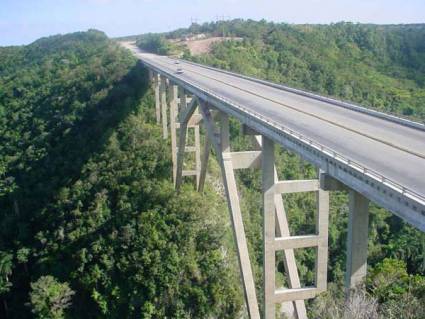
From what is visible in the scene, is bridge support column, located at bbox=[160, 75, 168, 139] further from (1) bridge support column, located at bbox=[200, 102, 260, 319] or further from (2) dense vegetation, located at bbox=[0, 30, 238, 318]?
(1) bridge support column, located at bbox=[200, 102, 260, 319]

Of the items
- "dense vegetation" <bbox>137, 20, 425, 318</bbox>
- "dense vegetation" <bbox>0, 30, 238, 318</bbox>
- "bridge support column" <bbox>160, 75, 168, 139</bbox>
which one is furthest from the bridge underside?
"bridge support column" <bbox>160, 75, 168, 139</bbox>

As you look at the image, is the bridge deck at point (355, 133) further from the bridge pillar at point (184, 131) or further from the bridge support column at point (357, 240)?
the bridge pillar at point (184, 131)

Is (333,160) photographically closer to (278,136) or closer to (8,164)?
(278,136)

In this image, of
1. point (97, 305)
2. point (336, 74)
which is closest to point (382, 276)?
point (97, 305)

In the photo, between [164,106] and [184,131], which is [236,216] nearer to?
[184,131]

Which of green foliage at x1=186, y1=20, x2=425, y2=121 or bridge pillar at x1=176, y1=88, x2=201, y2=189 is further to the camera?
green foliage at x1=186, y1=20, x2=425, y2=121

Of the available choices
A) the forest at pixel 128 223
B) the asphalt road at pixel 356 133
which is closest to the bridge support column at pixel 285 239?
the forest at pixel 128 223

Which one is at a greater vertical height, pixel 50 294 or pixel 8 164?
pixel 8 164
